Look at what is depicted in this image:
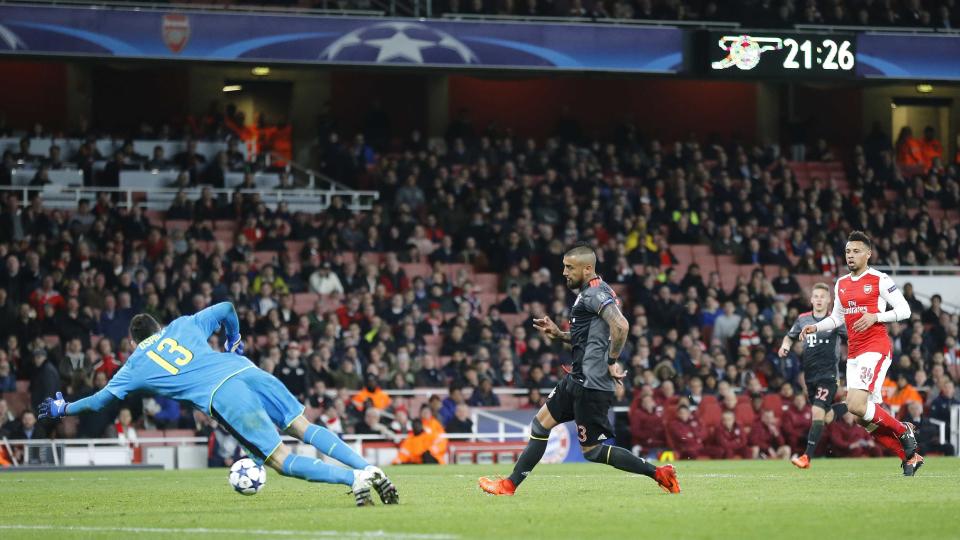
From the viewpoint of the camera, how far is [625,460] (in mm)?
11867

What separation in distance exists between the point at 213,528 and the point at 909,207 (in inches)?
997

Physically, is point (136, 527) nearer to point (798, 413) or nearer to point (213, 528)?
point (213, 528)

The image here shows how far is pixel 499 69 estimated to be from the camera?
100ft

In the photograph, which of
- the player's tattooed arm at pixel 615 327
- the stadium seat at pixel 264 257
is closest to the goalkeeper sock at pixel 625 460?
the player's tattooed arm at pixel 615 327

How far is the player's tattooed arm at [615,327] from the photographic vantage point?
11633 millimetres

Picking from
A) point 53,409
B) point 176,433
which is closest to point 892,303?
point 53,409

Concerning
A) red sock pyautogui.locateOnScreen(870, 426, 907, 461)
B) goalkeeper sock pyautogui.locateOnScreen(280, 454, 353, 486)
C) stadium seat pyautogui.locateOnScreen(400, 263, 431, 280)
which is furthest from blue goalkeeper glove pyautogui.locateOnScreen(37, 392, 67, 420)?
stadium seat pyautogui.locateOnScreen(400, 263, 431, 280)

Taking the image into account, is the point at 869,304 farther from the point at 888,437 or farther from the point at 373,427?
the point at 373,427

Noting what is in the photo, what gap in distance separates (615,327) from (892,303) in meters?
4.26

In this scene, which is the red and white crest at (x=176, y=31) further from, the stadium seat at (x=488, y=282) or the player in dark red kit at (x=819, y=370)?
the player in dark red kit at (x=819, y=370)

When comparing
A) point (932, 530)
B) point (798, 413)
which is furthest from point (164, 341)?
point (798, 413)

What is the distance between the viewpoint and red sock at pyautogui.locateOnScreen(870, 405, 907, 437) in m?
15.0

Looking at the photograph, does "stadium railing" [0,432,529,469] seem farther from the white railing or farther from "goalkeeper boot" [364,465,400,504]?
"goalkeeper boot" [364,465,400,504]

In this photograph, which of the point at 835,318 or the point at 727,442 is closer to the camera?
A: the point at 835,318
